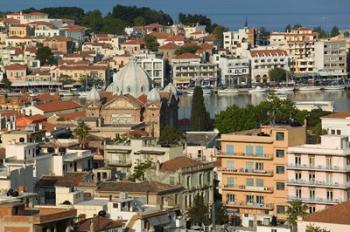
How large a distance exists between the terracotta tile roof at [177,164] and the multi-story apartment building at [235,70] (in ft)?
176

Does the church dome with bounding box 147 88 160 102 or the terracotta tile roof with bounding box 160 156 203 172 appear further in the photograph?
the church dome with bounding box 147 88 160 102

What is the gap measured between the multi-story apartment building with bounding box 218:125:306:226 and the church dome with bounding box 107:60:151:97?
68.2 ft

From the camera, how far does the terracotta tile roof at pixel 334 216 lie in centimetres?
1645

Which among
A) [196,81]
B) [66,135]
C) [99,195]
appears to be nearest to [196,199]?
[99,195]

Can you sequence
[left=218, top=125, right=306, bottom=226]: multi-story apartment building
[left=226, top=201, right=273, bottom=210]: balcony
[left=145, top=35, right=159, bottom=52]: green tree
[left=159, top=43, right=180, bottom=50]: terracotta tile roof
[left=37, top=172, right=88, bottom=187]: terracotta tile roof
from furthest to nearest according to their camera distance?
1. [left=145, top=35, right=159, bottom=52]: green tree
2. [left=159, top=43, right=180, bottom=50]: terracotta tile roof
3. [left=226, top=201, right=273, bottom=210]: balcony
4. [left=218, top=125, right=306, bottom=226]: multi-story apartment building
5. [left=37, top=172, right=88, bottom=187]: terracotta tile roof

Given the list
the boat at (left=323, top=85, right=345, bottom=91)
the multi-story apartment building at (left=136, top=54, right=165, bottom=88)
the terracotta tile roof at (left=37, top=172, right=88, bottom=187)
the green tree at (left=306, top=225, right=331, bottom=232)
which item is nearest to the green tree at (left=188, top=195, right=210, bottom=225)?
the terracotta tile roof at (left=37, top=172, right=88, bottom=187)

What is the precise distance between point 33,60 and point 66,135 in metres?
46.2

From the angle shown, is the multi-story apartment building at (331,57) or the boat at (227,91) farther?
the multi-story apartment building at (331,57)

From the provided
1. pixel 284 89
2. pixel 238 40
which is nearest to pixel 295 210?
pixel 284 89

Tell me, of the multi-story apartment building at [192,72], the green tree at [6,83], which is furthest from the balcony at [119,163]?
the multi-story apartment building at [192,72]

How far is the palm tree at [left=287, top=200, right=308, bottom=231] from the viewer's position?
19.2m

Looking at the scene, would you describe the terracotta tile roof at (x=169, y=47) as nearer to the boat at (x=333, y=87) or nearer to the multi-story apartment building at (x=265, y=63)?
the multi-story apartment building at (x=265, y=63)

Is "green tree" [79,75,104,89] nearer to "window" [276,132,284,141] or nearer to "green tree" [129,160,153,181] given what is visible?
"green tree" [129,160,153,181]

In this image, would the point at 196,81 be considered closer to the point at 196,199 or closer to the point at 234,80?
the point at 234,80
